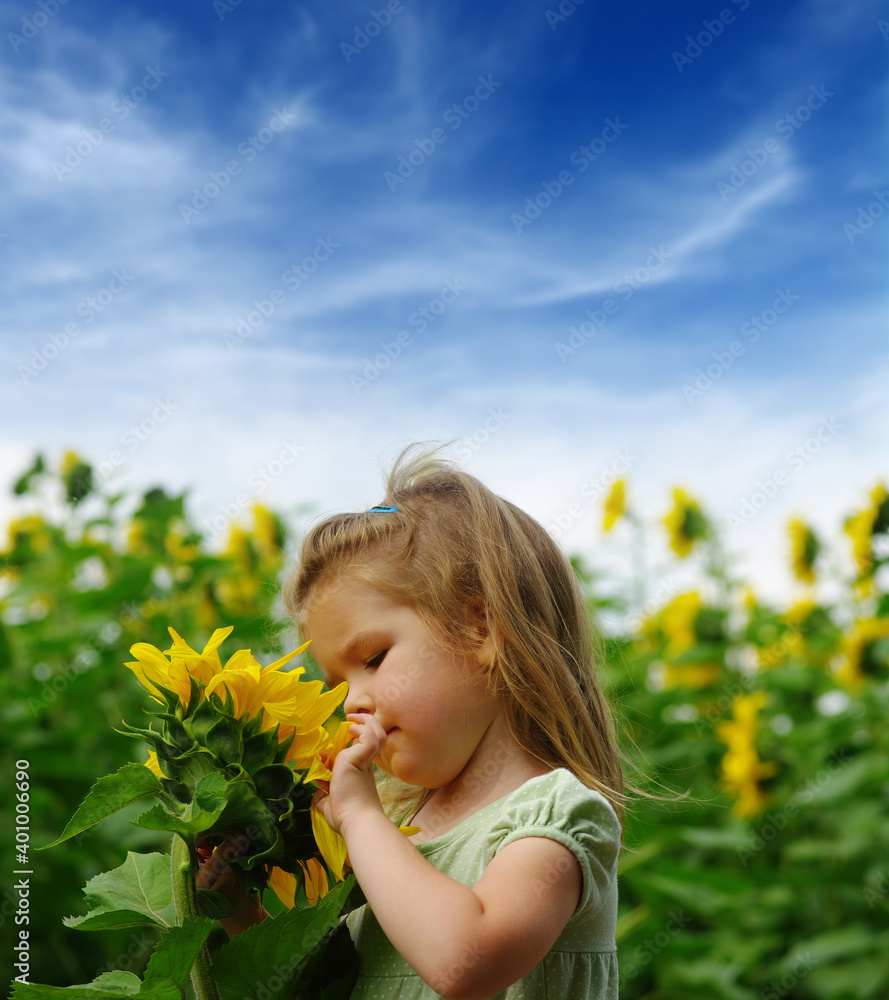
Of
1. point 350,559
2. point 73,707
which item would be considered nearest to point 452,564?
point 350,559

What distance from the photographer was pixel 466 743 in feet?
3.59

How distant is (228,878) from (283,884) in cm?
6

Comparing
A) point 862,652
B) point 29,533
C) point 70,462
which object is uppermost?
point 70,462

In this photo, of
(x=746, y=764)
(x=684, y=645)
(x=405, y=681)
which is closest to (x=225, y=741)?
(x=405, y=681)

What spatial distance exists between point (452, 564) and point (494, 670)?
14 cm

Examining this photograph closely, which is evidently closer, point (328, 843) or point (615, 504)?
point (328, 843)

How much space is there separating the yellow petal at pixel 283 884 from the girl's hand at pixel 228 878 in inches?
0.8

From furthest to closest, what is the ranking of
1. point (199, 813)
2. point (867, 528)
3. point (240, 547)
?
point (240, 547) → point (867, 528) → point (199, 813)

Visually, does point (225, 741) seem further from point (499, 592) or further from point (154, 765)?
point (499, 592)

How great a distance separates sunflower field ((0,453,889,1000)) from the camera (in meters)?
2.45

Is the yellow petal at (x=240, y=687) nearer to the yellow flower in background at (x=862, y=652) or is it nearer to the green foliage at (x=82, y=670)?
the green foliage at (x=82, y=670)

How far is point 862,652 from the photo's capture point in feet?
9.75

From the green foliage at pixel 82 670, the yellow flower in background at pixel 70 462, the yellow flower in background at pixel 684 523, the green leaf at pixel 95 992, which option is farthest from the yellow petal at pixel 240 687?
the yellow flower in background at pixel 684 523

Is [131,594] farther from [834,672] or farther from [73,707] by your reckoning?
[834,672]
